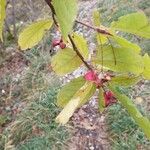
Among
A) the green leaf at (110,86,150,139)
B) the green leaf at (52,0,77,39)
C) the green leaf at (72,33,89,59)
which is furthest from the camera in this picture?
the green leaf at (72,33,89,59)

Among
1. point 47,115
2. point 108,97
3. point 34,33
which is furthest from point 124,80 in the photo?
point 47,115

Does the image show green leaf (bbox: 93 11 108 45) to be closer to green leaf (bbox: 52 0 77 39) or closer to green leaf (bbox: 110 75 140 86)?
green leaf (bbox: 110 75 140 86)

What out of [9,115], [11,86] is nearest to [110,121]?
[9,115]

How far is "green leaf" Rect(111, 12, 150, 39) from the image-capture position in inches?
19.4

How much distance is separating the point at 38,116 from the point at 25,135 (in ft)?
0.66

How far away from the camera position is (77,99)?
1.70ft

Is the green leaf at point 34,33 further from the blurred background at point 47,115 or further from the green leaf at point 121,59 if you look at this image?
the blurred background at point 47,115

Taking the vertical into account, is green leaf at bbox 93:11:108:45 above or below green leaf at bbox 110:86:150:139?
above

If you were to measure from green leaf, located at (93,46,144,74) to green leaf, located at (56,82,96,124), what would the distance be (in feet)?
0.12

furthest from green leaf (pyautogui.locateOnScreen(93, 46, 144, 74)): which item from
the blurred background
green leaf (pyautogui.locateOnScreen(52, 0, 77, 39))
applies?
the blurred background

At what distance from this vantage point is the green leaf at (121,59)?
1.70 feet

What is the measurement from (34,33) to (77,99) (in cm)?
14

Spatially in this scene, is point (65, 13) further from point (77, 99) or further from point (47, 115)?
point (47, 115)

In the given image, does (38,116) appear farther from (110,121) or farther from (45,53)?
(45,53)
